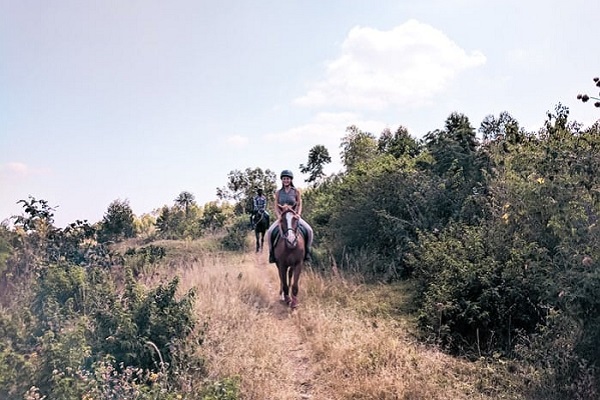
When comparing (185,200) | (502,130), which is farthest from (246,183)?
(502,130)

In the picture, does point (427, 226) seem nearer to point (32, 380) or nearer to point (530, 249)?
point (530, 249)

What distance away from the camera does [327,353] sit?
20.0ft

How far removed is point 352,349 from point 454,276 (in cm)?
254

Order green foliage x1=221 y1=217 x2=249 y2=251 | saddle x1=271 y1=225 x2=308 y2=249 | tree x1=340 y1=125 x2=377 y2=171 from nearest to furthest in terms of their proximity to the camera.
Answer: saddle x1=271 y1=225 x2=308 y2=249, green foliage x1=221 y1=217 x2=249 y2=251, tree x1=340 y1=125 x2=377 y2=171

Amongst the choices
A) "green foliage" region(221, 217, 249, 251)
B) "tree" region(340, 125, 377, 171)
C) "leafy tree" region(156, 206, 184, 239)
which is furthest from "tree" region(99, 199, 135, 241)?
"tree" region(340, 125, 377, 171)

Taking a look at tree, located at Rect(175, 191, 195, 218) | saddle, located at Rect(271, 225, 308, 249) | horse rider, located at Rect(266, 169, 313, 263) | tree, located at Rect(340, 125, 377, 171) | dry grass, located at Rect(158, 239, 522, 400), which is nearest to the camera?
dry grass, located at Rect(158, 239, 522, 400)

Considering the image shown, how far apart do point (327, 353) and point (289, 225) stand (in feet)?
10.8

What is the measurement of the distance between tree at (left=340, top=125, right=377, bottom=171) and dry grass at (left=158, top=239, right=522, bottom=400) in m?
16.1

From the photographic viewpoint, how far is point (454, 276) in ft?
24.9

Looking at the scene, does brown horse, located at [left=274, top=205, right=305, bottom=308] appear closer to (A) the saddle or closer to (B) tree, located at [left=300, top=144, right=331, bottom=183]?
(A) the saddle

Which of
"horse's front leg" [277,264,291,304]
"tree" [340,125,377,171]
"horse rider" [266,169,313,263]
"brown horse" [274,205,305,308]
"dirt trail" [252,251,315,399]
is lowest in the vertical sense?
"dirt trail" [252,251,315,399]

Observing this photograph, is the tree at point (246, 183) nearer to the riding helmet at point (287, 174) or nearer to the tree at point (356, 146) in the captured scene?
the tree at point (356, 146)

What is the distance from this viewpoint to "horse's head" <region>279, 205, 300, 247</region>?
888 cm

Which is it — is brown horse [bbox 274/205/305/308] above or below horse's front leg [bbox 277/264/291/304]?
above
